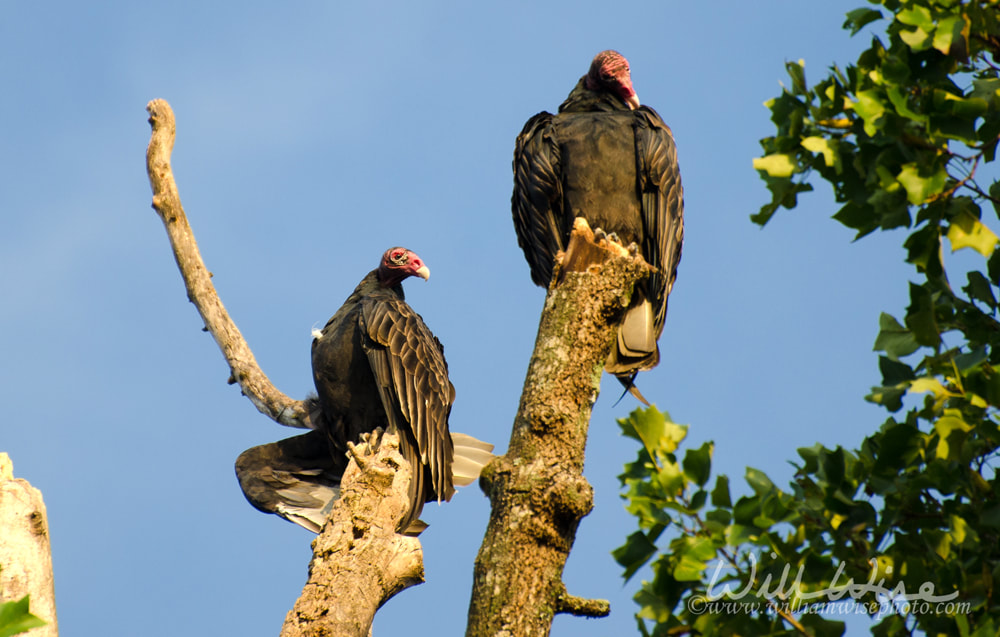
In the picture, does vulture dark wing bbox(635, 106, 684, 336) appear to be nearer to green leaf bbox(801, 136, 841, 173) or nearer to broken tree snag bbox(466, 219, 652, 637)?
broken tree snag bbox(466, 219, 652, 637)

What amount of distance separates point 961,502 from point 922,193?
688 mm

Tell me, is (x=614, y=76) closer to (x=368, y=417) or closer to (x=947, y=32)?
(x=368, y=417)

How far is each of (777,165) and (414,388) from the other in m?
3.42

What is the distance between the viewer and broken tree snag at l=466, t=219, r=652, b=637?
2.93 meters

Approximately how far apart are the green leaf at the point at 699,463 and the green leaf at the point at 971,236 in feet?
2.30

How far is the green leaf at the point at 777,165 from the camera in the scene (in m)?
2.36

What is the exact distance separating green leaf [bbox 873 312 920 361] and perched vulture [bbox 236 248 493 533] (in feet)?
11.4

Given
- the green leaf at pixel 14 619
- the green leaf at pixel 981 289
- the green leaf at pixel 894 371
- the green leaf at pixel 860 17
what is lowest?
the green leaf at pixel 14 619

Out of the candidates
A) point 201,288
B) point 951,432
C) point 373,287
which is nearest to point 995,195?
point 951,432

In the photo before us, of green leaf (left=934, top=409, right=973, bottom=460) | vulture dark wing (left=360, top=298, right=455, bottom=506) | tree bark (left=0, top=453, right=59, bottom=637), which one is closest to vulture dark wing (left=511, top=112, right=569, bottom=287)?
vulture dark wing (left=360, top=298, right=455, bottom=506)

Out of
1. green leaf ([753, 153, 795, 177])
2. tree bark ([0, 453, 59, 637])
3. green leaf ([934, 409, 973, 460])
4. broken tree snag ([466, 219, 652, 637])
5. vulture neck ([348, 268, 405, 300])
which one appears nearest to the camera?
green leaf ([934, 409, 973, 460])

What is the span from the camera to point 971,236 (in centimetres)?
218

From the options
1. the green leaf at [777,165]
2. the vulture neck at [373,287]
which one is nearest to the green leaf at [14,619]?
the green leaf at [777,165]

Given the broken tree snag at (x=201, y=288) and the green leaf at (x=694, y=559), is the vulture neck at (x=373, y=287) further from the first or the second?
the green leaf at (x=694, y=559)
